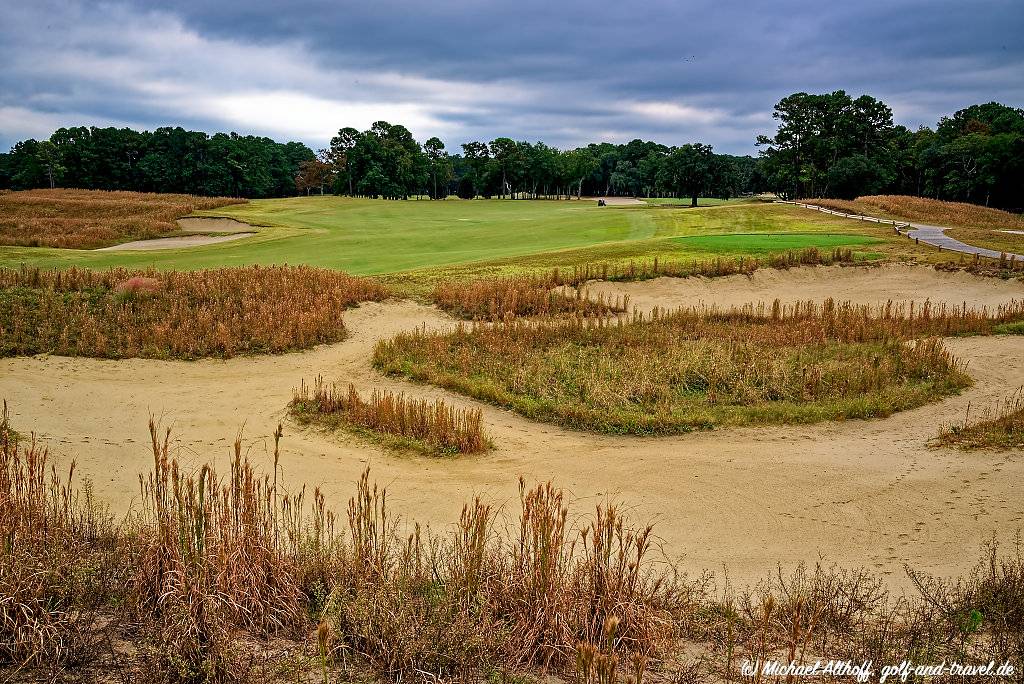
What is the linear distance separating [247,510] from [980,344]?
18071mm

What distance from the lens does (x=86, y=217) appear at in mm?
47250

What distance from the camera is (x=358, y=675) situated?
5.04 meters

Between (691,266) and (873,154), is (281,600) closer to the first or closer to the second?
(691,266)

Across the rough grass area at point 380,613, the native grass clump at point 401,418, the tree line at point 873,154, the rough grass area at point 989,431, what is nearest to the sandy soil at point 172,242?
the native grass clump at point 401,418

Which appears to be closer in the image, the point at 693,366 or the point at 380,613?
the point at 380,613

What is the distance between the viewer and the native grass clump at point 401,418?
37.3ft

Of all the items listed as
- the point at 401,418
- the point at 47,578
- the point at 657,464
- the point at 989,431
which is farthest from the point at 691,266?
the point at 47,578

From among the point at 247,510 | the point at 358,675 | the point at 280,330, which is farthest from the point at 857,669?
the point at 280,330

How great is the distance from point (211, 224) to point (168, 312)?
3267 cm

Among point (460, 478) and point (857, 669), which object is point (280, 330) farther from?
point (857, 669)

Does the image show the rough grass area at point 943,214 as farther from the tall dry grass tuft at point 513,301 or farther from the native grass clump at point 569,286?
the tall dry grass tuft at point 513,301

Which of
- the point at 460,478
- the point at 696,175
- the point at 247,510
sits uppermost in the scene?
the point at 696,175

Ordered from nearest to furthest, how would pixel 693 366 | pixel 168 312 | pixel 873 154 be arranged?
pixel 693 366 < pixel 168 312 < pixel 873 154

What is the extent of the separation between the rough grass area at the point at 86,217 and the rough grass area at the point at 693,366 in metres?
27.3
